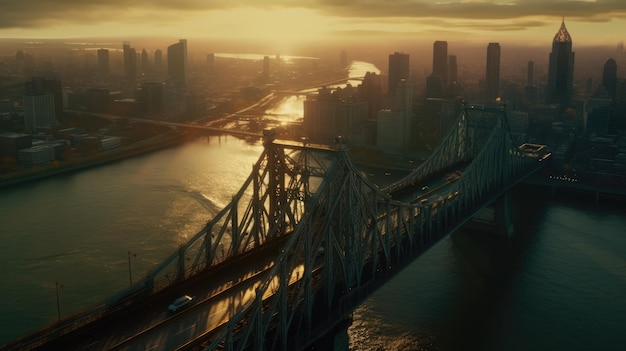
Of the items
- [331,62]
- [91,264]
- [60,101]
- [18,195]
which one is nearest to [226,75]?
[331,62]

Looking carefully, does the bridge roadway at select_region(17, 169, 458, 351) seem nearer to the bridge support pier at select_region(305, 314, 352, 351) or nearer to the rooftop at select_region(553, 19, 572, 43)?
the bridge support pier at select_region(305, 314, 352, 351)

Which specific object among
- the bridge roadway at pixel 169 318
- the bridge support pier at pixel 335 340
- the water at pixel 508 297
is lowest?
the water at pixel 508 297

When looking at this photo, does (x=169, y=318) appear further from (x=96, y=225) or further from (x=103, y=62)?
(x=103, y=62)

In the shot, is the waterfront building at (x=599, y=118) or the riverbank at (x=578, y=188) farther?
the waterfront building at (x=599, y=118)

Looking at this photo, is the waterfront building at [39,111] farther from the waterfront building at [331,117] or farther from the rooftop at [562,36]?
the rooftop at [562,36]

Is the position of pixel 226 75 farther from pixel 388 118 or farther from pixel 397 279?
pixel 397 279

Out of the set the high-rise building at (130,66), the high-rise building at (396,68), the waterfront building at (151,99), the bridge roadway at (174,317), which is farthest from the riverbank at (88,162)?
the high-rise building at (130,66)

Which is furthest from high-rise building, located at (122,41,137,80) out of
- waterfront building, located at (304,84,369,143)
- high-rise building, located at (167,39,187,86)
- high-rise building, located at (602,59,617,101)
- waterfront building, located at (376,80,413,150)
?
high-rise building, located at (602,59,617,101)
